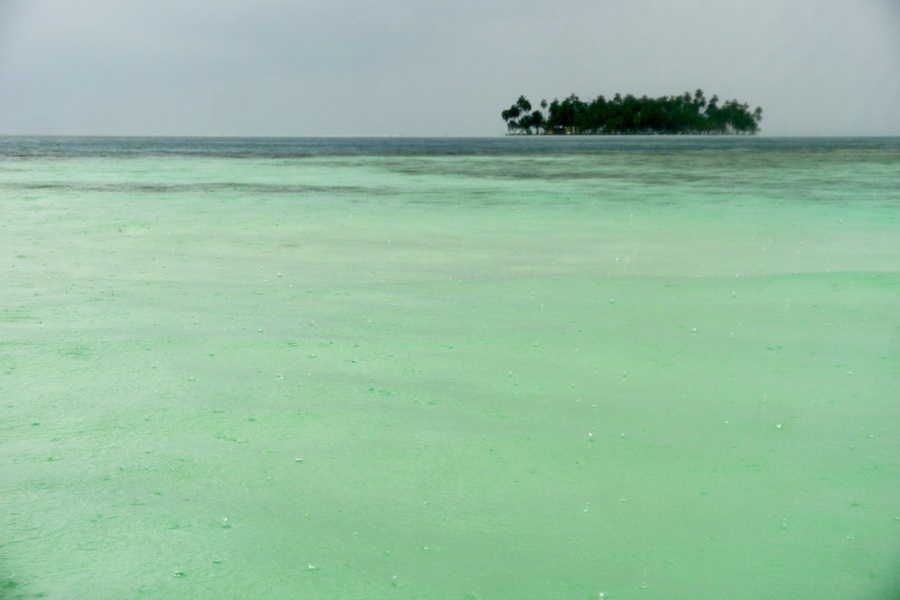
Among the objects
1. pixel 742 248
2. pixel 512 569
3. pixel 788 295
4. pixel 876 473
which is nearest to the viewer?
pixel 512 569

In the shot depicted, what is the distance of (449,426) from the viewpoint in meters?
3.72

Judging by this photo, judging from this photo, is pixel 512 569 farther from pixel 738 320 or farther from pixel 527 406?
pixel 738 320

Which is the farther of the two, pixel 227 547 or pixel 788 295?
pixel 788 295

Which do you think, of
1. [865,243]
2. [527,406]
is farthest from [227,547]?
[865,243]

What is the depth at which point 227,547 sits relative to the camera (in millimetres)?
2660

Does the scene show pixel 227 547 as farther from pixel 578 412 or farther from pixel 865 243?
pixel 865 243

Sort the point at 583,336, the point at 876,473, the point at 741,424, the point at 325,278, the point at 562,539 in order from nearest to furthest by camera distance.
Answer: the point at 562,539
the point at 876,473
the point at 741,424
the point at 583,336
the point at 325,278

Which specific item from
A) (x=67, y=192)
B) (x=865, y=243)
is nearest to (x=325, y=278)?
(x=865, y=243)

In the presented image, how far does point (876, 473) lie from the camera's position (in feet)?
10.6

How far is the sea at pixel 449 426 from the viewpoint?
2562mm

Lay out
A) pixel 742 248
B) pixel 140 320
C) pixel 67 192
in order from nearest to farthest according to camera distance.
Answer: pixel 140 320
pixel 742 248
pixel 67 192

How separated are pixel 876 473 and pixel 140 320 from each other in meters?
4.31

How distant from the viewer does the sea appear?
2.56m

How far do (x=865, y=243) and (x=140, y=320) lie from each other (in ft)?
25.0
